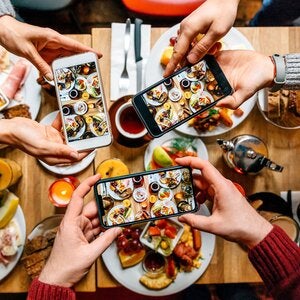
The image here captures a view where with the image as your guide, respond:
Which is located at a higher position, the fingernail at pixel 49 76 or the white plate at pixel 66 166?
the fingernail at pixel 49 76

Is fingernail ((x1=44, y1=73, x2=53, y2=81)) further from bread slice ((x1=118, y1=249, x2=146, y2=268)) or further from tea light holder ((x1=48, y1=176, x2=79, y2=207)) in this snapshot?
bread slice ((x1=118, y1=249, x2=146, y2=268))

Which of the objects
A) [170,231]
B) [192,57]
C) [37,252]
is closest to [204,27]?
[192,57]

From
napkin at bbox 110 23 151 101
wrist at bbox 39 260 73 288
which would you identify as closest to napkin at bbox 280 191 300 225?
napkin at bbox 110 23 151 101

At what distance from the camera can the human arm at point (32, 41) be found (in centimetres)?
129

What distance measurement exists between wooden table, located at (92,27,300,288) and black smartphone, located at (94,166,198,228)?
0.47ft

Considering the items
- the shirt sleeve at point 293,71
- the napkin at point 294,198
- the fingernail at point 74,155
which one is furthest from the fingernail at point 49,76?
the napkin at point 294,198

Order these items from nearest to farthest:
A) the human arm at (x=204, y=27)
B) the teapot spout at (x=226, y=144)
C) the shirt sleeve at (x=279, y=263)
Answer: the shirt sleeve at (x=279, y=263)
the human arm at (x=204, y=27)
the teapot spout at (x=226, y=144)

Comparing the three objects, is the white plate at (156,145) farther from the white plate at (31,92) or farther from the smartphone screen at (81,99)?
the white plate at (31,92)

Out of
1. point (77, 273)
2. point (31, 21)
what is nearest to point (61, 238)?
point (77, 273)

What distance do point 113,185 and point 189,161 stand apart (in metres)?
0.23

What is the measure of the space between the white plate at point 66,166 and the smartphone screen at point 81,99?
138 mm

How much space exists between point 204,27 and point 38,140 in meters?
0.57

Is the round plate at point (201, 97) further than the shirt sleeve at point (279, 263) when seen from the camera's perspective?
Yes

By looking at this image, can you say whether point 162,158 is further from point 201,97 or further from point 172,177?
point 201,97
